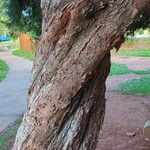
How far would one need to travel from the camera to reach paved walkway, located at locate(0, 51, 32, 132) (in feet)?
32.2

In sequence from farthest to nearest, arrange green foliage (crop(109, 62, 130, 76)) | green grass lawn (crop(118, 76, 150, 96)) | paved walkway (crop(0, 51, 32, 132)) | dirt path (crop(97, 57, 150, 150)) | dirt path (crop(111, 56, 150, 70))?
dirt path (crop(111, 56, 150, 70)) → green foliage (crop(109, 62, 130, 76)) → green grass lawn (crop(118, 76, 150, 96)) → paved walkway (crop(0, 51, 32, 132)) → dirt path (crop(97, 57, 150, 150))

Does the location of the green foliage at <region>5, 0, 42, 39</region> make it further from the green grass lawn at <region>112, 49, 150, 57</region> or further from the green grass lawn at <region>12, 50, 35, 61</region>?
the green grass lawn at <region>12, 50, 35, 61</region>

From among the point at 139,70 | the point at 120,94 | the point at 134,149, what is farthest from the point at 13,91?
the point at 134,149

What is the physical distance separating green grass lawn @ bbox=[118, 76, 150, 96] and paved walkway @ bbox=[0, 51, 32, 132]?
9.46 feet

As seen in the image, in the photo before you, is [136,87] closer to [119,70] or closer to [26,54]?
[119,70]

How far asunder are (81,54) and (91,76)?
0.26 metres

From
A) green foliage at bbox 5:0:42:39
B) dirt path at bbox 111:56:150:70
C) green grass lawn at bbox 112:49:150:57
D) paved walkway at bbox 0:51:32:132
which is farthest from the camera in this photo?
green grass lawn at bbox 112:49:150:57

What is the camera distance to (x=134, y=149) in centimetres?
629

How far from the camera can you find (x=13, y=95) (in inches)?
495

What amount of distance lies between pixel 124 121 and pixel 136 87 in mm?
4625

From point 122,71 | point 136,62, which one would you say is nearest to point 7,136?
point 122,71

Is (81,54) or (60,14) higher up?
(60,14)

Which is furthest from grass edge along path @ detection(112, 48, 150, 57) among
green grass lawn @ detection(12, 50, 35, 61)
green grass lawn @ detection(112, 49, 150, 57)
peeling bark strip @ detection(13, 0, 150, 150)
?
peeling bark strip @ detection(13, 0, 150, 150)

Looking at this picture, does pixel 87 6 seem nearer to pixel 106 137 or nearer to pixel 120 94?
pixel 106 137
